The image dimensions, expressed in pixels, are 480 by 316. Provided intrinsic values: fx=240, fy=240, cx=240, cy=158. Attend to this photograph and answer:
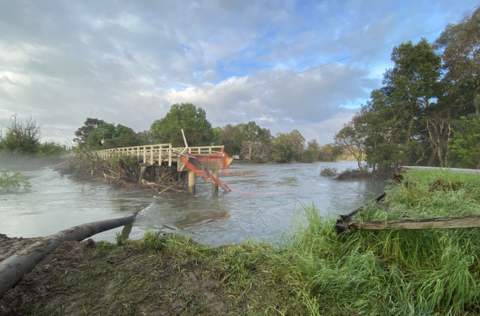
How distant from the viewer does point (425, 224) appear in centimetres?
245

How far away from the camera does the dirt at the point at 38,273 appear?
2404mm

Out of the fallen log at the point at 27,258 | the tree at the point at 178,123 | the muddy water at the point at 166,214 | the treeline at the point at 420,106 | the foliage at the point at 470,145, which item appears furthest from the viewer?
the tree at the point at 178,123

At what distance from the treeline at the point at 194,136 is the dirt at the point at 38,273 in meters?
44.8

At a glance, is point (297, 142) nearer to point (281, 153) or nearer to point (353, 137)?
point (281, 153)

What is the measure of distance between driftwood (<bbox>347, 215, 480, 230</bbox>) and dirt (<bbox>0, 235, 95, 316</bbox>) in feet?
11.7

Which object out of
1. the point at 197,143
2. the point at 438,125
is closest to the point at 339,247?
the point at 438,125

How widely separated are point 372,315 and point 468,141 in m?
20.3

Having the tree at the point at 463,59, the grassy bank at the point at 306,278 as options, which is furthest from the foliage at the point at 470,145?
the grassy bank at the point at 306,278

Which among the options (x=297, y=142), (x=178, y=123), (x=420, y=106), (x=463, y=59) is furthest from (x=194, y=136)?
(x=297, y=142)

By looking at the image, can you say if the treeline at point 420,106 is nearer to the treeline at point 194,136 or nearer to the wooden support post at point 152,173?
the wooden support post at point 152,173

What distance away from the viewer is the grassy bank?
223cm

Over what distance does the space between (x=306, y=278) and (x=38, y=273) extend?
3158 mm

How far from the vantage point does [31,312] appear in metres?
2.36

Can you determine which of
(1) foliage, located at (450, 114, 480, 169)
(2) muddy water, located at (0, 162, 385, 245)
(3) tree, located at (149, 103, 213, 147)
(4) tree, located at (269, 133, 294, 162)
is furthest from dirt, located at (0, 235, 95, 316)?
(4) tree, located at (269, 133, 294, 162)
